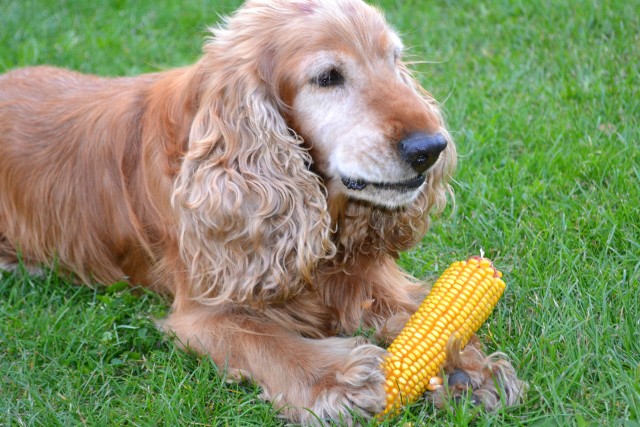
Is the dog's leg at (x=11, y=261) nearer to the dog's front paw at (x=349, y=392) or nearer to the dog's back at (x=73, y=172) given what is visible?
the dog's back at (x=73, y=172)

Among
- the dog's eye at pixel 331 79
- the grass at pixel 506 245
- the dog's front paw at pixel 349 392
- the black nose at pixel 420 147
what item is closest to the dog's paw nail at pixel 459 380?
the grass at pixel 506 245

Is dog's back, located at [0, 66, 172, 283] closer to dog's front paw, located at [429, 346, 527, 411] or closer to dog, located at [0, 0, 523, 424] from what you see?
dog, located at [0, 0, 523, 424]

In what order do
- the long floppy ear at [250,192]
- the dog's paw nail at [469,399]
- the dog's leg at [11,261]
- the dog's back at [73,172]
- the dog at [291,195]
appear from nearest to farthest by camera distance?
the dog's paw nail at [469,399], the dog at [291,195], the long floppy ear at [250,192], the dog's back at [73,172], the dog's leg at [11,261]

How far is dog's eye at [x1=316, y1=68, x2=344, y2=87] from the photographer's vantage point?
3004 millimetres

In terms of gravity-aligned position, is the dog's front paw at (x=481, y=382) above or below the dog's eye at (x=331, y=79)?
below

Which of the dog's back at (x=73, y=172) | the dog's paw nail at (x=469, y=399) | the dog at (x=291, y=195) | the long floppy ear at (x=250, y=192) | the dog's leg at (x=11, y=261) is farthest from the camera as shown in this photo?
the dog's leg at (x=11, y=261)

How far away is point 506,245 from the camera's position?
3.75 metres

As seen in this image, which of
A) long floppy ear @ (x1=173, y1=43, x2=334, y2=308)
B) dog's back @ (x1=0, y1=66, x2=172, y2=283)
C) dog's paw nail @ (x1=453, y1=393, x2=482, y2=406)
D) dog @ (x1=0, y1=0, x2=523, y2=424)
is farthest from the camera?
dog's back @ (x1=0, y1=66, x2=172, y2=283)

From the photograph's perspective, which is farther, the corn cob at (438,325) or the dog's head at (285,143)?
the dog's head at (285,143)

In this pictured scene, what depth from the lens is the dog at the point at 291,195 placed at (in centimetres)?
292

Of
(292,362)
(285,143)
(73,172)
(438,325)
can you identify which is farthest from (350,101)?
(73,172)

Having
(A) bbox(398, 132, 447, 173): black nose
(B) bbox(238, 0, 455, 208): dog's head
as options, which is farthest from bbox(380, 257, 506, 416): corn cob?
(A) bbox(398, 132, 447, 173): black nose

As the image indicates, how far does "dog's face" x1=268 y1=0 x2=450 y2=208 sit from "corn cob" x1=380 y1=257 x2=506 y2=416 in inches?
15.0

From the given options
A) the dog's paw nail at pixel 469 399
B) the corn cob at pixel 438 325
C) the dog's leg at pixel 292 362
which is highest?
the corn cob at pixel 438 325
